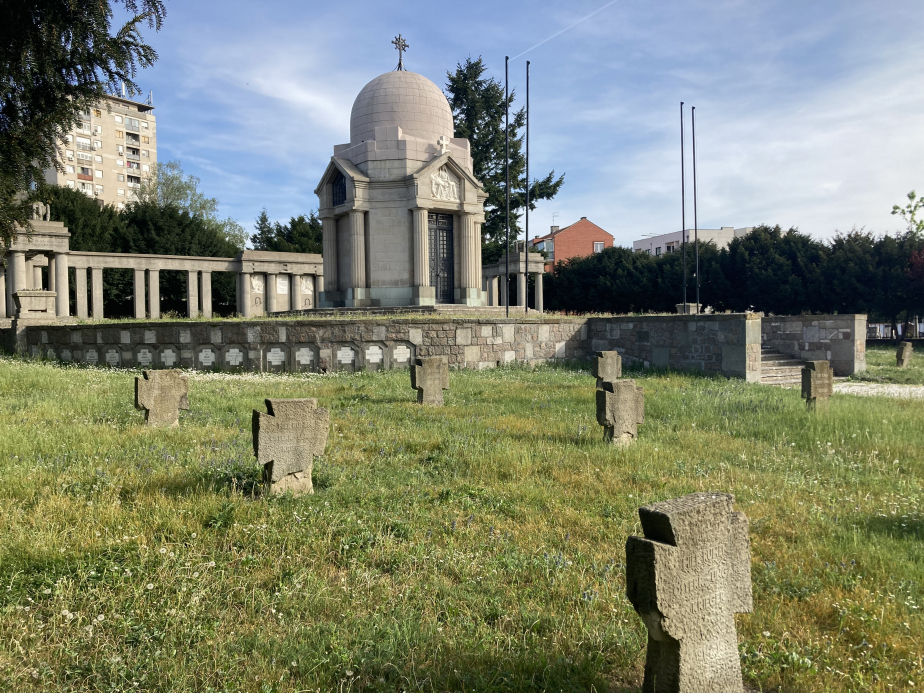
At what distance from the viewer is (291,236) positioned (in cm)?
4788

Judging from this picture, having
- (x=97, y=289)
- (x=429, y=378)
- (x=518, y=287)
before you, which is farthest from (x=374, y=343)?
(x=97, y=289)

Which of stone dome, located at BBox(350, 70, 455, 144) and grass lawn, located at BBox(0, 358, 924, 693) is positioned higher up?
stone dome, located at BBox(350, 70, 455, 144)

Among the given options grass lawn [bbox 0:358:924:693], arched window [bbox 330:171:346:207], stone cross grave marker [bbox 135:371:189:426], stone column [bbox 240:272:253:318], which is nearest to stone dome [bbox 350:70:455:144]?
arched window [bbox 330:171:346:207]

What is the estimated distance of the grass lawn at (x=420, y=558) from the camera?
2.67m

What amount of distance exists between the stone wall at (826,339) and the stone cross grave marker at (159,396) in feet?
51.6

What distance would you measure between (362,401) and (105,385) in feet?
15.4

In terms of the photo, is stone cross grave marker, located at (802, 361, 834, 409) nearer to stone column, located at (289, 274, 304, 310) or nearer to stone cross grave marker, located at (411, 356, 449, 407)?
stone cross grave marker, located at (411, 356, 449, 407)

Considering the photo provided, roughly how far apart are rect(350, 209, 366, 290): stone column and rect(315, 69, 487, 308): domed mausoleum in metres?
0.03

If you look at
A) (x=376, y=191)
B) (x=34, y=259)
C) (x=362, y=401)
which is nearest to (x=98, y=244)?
(x=34, y=259)

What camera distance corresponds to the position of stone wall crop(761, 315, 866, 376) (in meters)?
16.3

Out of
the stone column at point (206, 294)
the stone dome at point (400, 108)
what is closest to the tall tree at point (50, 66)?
the stone dome at point (400, 108)

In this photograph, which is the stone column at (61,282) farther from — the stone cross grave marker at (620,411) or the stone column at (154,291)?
the stone cross grave marker at (620,411)

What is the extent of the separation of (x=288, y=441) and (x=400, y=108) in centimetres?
1914

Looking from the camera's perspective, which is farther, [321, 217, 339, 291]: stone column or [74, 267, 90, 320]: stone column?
[74, 267, 90, 320]: stone column
